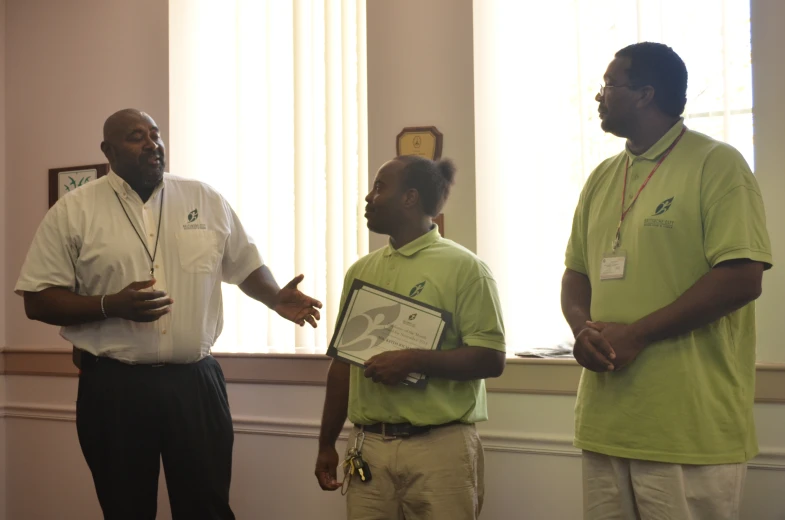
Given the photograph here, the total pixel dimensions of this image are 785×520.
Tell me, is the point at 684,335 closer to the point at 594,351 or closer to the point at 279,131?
the point at 594,351

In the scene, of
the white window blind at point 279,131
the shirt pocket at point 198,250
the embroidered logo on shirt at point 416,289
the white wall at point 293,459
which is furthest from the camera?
the white window blind at point 279,131

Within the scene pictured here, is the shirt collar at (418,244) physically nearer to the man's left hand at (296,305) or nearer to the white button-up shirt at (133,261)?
the man's left hand at (296,305)

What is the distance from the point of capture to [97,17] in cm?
414

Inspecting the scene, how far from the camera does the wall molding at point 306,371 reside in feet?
8.82

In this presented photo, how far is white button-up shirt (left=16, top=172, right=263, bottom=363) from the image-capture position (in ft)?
8.85

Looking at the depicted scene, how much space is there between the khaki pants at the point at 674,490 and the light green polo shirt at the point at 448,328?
469mm

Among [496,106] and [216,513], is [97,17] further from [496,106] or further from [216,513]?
[216,513]

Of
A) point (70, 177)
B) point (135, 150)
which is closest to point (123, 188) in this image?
point (135, 150)

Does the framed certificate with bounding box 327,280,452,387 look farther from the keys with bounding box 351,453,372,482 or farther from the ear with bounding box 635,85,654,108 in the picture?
the ear with bounding box 635,85,654,108

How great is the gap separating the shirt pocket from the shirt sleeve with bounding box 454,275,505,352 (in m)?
1.04

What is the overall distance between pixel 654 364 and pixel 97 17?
3.48m

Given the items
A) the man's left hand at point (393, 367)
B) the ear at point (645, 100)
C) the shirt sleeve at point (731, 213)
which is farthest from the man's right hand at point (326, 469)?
the ear at point (645, 100)

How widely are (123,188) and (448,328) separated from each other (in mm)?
1357

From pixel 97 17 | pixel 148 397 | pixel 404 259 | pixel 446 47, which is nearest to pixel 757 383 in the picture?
pixel 404 259
